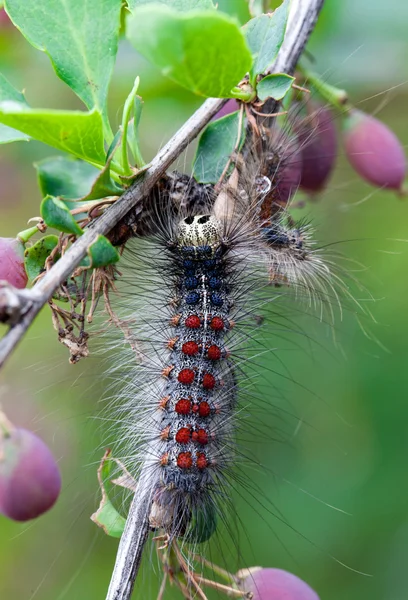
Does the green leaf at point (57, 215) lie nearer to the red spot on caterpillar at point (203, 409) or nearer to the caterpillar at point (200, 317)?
the caterpillar at point (200, 317)

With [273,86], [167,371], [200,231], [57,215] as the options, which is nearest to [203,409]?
[167,371]

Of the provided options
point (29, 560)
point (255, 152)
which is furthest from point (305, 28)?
point (29, 560)

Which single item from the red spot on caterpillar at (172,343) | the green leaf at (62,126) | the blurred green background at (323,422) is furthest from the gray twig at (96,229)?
the blurred green background at (323,422)

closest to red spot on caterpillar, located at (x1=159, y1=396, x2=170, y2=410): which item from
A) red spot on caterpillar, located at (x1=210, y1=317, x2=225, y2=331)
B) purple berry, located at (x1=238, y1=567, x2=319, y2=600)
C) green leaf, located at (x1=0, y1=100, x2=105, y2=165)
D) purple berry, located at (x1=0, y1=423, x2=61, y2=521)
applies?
red spot on caterpillar, located at (x1=210, y1=317, x2=225, y2=331)

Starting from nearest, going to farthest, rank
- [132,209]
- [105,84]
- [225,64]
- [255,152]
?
[225,64] < [105,84] < [132,209] < [255,152]

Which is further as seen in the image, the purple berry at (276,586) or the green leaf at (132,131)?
the purple berry at (276,586)

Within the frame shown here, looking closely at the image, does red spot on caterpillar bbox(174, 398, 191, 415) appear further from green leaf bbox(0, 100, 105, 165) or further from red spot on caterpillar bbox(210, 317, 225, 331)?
green leaf bbox(0, 100, 105, 165)

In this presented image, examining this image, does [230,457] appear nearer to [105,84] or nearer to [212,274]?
[212,274]
